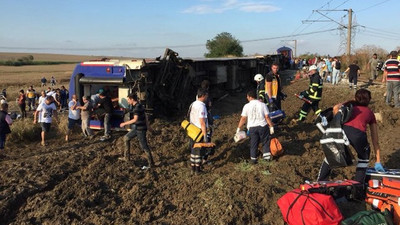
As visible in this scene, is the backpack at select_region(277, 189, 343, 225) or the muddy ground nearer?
the backpack at select_region(277, 189, 343, 225)

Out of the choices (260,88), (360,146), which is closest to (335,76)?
(260,88)

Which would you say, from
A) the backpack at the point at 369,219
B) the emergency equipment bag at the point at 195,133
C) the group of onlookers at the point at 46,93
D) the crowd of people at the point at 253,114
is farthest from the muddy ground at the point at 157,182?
the group of onlookers at the point at 46,93

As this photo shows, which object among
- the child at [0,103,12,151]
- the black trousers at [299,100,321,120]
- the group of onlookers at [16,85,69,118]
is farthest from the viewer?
the group of onlookers at [16,85,69,118]

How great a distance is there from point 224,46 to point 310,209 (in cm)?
4231

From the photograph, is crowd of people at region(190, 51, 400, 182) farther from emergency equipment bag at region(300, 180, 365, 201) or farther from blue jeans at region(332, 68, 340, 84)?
blue jeans at region(332, 68, 340, 84)

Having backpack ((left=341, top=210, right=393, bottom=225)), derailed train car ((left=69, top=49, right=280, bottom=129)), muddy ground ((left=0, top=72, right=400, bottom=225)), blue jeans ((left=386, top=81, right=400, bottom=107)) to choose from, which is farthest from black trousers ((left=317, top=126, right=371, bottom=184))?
blue jeans ((left=386, top=81, right=400, bottom=107))

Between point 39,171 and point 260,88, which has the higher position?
point 260,88

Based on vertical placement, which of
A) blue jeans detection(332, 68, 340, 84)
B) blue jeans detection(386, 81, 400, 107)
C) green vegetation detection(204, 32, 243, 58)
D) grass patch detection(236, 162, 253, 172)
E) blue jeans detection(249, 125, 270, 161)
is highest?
green vegetation detection(204, 32, 243, 58)

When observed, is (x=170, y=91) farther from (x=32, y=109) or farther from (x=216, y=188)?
(x=32, y=109)

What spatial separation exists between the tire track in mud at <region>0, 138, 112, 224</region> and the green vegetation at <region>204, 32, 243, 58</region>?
3731cm

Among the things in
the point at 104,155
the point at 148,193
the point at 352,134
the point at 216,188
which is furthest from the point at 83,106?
the point at 352,134

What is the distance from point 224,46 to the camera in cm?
4516

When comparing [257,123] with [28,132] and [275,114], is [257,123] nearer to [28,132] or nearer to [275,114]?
[275,114]

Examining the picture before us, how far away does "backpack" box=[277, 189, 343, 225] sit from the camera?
390 centimetres
